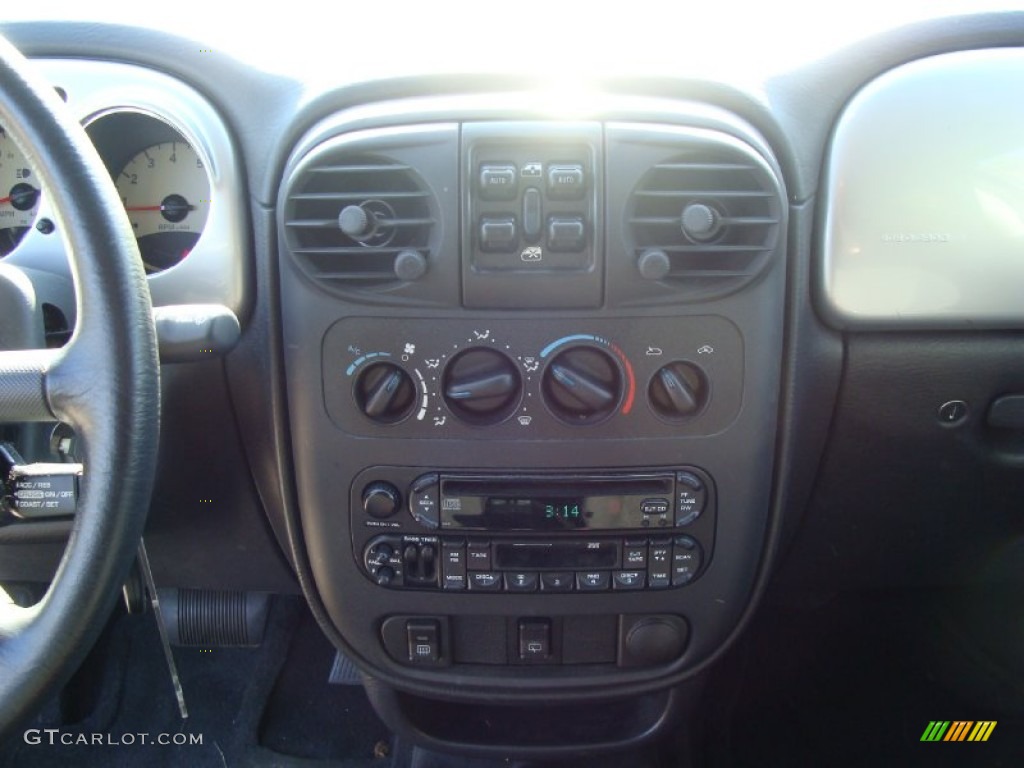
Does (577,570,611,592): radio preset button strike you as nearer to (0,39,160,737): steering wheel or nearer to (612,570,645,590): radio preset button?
(612,570,645,590): radio preset button

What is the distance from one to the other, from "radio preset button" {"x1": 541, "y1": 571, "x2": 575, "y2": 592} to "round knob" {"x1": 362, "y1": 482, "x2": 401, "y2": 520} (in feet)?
0.78

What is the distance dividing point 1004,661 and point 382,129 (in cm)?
158

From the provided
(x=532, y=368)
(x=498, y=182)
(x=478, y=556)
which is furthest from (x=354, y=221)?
(x=478, y=556)

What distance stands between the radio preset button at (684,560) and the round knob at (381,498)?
41 cm

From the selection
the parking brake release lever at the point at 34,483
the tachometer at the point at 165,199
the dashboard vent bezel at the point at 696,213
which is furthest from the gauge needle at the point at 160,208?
the dashboard vent bezel at the point at 696,213

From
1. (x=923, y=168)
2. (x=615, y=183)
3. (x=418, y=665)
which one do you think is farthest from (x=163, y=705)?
(x=923, y=168)

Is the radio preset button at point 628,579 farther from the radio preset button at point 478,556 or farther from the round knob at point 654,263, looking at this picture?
the round knob at point 654,263

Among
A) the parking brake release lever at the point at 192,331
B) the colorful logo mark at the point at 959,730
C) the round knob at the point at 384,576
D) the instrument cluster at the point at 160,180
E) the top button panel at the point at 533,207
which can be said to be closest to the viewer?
the parking brake release lever at the point at 192,331

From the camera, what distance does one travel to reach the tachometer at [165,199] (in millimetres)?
1352

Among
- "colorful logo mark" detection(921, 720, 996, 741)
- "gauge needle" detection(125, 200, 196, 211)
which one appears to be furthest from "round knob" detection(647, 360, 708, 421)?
"colorful logo mark" detection(921, 720, 996, 741)

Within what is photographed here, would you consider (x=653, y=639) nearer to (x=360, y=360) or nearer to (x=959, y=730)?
(x=360, y=360)

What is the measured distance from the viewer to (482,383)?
125 cm

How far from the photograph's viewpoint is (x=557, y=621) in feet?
4.73

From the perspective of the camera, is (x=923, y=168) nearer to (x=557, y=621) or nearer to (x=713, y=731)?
(x=557, y=621)
